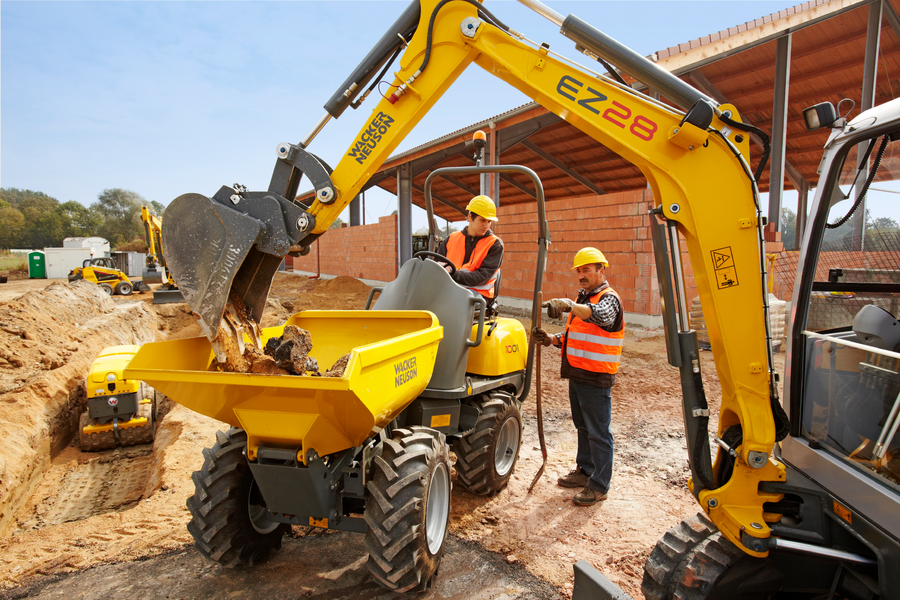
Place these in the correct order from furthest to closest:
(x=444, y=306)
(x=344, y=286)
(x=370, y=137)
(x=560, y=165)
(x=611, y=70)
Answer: (x=344, y=286) < (x=560, y=165) < (x=444, y=306) < (x=370, y=137) < (x=611, y=70)

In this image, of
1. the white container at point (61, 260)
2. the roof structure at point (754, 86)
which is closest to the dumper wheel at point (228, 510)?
the roof structure at point (754, 86)

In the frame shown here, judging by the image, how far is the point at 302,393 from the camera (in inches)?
85.2

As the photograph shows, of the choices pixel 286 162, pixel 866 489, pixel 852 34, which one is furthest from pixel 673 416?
pixel 852 34

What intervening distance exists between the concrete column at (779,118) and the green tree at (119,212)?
60.4 m

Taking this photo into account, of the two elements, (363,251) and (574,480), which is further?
(363,251)

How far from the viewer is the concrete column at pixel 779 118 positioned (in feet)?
34.3

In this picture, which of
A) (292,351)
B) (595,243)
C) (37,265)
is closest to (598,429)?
(292,351)

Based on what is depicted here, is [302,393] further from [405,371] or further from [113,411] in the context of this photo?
[113,411]

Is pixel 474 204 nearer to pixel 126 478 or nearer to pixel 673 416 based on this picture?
pixel 673 416

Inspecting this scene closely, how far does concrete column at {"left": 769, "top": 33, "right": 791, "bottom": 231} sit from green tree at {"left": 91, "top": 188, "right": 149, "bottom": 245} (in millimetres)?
60375

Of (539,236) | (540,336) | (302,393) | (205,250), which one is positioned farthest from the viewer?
(539,236)

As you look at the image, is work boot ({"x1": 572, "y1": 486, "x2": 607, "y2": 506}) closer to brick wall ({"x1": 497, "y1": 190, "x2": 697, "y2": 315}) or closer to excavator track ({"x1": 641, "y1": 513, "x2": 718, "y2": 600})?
excavator track ({"x1": 641, "y1": 513, "x2": 718, "y2": 600})

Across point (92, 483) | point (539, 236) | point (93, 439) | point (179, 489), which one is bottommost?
point (92, 483)

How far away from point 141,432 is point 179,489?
207cm
